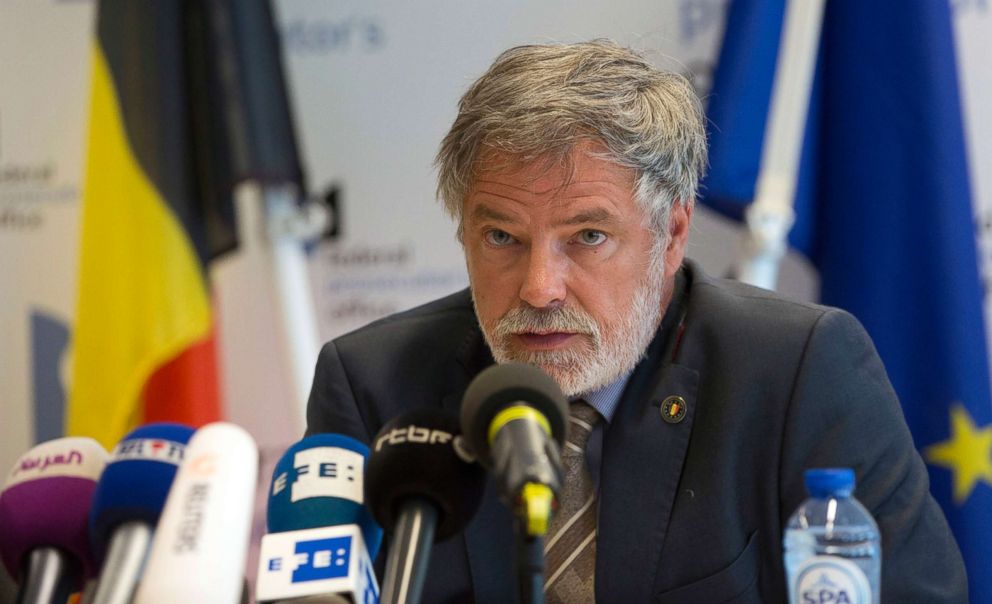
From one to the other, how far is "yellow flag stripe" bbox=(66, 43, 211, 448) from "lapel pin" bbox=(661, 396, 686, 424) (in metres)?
2.04

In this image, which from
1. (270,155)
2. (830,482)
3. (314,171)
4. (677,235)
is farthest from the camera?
(314,171)

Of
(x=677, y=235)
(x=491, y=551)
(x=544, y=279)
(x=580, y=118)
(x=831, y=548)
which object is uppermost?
(x=580, y=118)

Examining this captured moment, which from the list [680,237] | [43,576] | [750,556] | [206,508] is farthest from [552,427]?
[680,237]

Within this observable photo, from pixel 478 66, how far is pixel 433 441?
9.50ft

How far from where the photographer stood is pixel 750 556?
202 cm

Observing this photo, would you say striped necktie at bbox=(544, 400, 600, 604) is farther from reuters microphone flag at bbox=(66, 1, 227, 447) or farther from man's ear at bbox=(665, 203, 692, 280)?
reuters microphone flag at bbox=(66, 1, 227, 447)

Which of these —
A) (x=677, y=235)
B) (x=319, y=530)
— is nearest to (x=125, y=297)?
(x=677, y=235)

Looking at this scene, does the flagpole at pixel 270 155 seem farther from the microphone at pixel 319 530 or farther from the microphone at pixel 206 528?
the microphone at pixel 206 528

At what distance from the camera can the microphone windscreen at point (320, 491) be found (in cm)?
129

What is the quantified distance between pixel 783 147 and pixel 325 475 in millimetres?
2417

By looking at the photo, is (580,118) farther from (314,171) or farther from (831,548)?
(314,171)

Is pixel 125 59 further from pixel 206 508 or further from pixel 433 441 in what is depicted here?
pixel 206 508

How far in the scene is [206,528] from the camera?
97 cm

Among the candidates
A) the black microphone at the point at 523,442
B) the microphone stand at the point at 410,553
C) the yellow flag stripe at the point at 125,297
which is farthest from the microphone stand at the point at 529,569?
the yellow flag stripe at the point at 125,297
